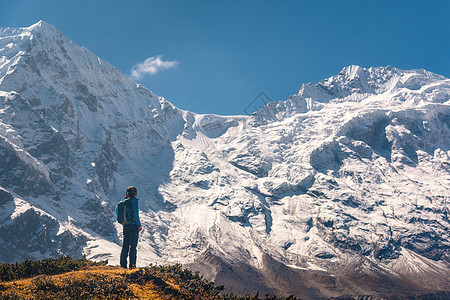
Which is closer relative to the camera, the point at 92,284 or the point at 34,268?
the point at 92,284

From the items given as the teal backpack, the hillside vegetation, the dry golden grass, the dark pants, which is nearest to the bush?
the hillside vegetation

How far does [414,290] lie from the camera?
645 feet

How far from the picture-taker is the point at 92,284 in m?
20.5

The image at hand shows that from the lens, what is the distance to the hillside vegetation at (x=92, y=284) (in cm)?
1959

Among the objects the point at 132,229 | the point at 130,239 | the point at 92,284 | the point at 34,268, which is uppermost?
the point at 132,229

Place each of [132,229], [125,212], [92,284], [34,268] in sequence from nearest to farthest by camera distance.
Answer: [92,284], [34,268], [125,212], [132,229]

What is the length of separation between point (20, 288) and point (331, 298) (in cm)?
18660

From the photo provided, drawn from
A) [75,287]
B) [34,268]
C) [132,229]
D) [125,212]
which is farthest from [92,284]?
[132,229]

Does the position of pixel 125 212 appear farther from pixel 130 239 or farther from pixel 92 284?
pixel 92 284

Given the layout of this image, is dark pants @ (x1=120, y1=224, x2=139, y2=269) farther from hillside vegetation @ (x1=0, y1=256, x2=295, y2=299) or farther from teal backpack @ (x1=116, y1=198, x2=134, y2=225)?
hillside vegetation @ (x1=0, y1=256, x2=295, y2=299)

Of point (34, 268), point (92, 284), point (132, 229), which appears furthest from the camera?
point (132, 229)

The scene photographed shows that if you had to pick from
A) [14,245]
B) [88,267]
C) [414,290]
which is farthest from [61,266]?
[414,290]

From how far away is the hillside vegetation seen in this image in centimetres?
1959

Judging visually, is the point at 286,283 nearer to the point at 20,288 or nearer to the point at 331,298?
the point at 331,298
